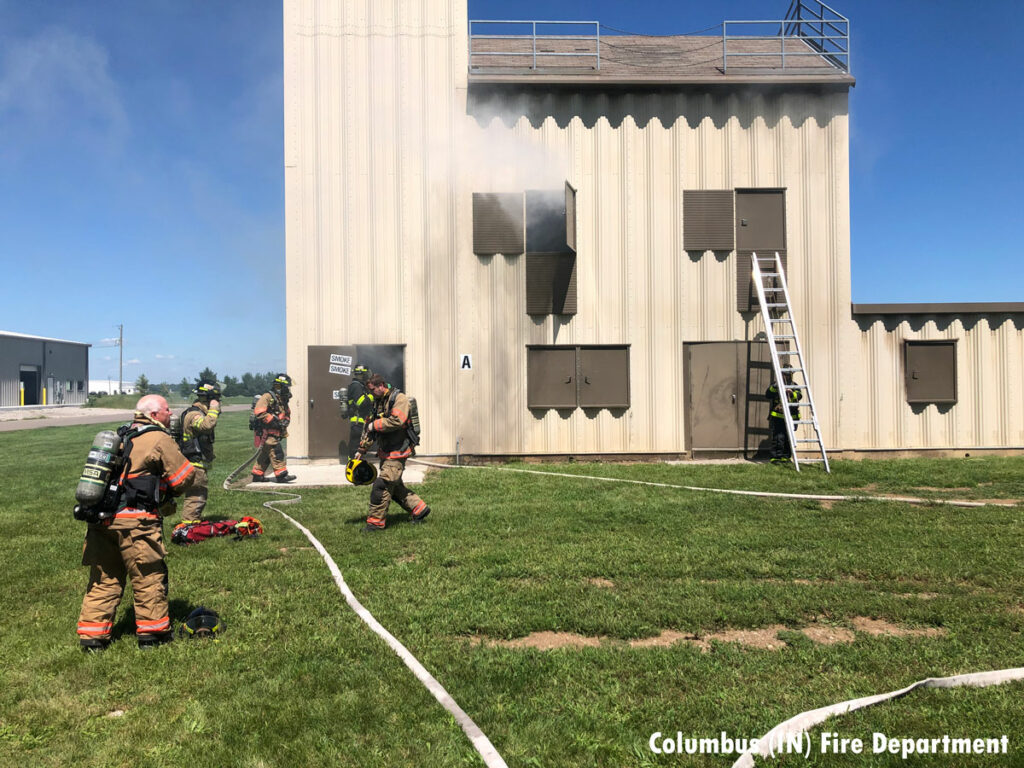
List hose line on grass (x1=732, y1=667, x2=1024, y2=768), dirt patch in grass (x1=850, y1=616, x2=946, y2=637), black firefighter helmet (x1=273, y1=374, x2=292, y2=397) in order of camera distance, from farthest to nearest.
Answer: black firefighter helmet (x1=273, y1=374, x2=292, y2=397) < dirt patch in grass (x1=850, y1=616, x2=946, y2=637) < hose line on grass (x1=732, y1=667, x2=1024, y2=768)

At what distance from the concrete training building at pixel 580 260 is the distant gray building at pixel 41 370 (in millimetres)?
48665

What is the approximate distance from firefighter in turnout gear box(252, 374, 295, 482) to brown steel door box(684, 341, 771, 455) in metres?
8.12

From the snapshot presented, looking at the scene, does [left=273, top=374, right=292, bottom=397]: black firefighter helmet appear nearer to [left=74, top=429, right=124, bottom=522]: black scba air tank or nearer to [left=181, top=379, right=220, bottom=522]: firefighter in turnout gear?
[left=181, top=379, right=220, bottom=522]: firefighter in turnout gear

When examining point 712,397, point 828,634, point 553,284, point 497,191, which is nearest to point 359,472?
point 828,634

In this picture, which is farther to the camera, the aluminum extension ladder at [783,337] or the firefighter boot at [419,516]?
the aluminum extension ladder at [783,337]

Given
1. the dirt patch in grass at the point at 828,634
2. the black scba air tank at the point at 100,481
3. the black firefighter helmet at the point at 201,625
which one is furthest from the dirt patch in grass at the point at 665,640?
the black scba air tank at the point at 100,481

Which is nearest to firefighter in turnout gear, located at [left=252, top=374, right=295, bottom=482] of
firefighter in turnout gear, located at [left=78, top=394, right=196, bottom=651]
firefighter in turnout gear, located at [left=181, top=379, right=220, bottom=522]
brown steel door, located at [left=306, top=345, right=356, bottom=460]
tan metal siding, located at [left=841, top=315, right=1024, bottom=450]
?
brown steel door, located at [left=306, top=345, right=356, bottom=460]

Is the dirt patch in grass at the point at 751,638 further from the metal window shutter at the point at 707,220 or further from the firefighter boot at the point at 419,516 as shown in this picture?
the metal window shutter at the point at 707,220

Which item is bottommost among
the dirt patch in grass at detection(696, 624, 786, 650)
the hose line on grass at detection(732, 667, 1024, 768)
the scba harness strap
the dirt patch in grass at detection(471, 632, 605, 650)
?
the dirt patch in grass at detection(471, 632, 605, 650)

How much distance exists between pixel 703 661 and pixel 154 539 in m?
3.76

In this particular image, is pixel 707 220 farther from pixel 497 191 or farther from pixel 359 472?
pixel 359 472

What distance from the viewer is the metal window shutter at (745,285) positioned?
13.5 meters

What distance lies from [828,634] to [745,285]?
33.9ft

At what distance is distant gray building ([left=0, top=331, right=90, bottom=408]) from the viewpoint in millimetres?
48719
